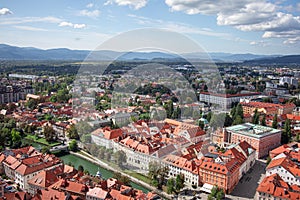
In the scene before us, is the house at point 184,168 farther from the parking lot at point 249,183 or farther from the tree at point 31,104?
the tree at point 31,104

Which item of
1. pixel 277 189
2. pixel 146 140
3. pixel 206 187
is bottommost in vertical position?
pixel 206 187

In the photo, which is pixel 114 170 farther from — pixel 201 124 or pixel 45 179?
pixel 201 124

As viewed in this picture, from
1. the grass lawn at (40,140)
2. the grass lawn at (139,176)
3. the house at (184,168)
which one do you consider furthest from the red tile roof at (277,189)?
the grass lawn at (40,140)

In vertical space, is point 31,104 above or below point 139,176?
above

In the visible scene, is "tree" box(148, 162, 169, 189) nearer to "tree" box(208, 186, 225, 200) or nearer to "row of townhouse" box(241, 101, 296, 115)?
"tree" box(208, 186, 225, 200)

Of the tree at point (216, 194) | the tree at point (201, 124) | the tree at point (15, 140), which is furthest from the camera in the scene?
the tree at point (201, 124)

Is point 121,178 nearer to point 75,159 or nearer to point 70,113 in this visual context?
point 75,159

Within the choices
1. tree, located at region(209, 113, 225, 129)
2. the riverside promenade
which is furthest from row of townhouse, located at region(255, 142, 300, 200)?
tree, located at region(209, 113, 225, 129)

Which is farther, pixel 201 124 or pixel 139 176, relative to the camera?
pixel 201 124

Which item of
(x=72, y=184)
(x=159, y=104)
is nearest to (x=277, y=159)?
(x=72, y=184)

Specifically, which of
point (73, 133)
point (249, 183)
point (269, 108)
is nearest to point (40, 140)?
point (73, 133)

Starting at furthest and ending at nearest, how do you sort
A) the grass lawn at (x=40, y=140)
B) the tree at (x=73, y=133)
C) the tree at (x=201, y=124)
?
the tree at (x=201, y=124) < the tree at (x=73, y=133) < the grass lawn at (x=40, y=140)
